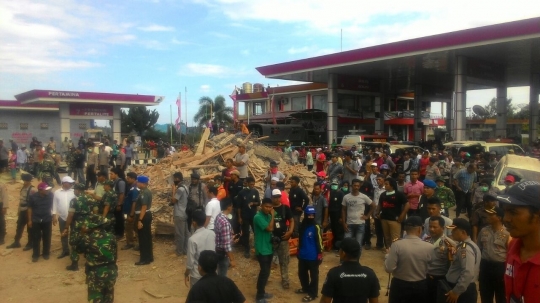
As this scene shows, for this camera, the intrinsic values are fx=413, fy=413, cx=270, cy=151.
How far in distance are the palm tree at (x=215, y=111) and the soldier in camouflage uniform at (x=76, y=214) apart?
41929 mm

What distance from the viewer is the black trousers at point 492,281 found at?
15.5ft

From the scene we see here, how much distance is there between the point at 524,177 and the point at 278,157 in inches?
336

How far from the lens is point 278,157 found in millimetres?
16000

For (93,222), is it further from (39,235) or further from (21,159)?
(21,159)

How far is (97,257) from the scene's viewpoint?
5.29 meters

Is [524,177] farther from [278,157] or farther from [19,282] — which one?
[19,282]

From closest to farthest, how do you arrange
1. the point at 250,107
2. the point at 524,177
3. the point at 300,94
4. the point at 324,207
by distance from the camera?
the point at 324,207 → the point at 524,177 → the point at 300,94 → the point at 250,107

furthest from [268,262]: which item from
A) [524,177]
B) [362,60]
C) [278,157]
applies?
[362,60]

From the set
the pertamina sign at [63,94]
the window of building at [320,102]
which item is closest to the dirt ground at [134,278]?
the pertamina sign at [63,94]

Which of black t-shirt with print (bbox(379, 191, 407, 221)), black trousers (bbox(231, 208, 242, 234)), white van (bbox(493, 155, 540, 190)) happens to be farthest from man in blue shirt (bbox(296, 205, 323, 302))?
white van (bbox(493, 155, 540, 190))

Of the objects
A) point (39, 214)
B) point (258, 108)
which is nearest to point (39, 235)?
point (39, 214)

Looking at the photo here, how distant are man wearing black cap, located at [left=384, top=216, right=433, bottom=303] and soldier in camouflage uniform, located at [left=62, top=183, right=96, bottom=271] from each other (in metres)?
4.13

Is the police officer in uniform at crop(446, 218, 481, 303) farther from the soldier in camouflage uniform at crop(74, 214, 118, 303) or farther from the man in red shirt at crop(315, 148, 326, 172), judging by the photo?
the man in red shirt at crop(315, 148, 326, 172)

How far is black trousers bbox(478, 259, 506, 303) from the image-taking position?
4719 millimetres
